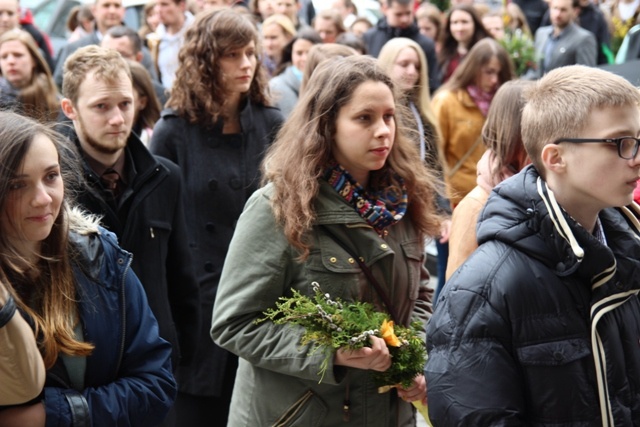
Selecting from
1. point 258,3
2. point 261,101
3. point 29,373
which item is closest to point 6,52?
point 261,101

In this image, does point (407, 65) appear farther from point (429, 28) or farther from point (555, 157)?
point (429, 28)

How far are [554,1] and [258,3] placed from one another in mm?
3580

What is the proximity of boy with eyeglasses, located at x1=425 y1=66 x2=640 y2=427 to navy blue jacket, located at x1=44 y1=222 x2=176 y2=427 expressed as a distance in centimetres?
90

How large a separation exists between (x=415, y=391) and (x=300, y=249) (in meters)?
0.66

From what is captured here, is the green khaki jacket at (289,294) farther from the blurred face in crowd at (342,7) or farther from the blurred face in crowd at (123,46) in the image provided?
the blurred face in crowd at (342,7)

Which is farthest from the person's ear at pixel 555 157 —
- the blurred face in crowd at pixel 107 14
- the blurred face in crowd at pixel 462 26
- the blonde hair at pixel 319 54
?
the blurred face in crowd at pixel 107 14

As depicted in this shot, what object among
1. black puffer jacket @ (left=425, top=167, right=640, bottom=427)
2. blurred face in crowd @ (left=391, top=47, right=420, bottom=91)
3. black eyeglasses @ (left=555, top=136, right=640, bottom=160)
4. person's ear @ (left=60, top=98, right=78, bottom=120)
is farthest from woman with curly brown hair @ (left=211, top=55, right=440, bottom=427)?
blurred face in crowd @ (left=391, top=47, right=420, bottom=91)

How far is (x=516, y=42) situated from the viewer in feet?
40.2

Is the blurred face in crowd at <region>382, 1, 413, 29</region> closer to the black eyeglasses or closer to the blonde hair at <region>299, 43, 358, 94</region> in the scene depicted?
the blonde hair at <region>299, 43, 358, 94</region>

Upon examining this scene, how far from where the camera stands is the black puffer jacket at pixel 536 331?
2.94 metres

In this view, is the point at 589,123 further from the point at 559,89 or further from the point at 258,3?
the point at 258,3

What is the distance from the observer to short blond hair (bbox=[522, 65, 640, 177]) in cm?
309

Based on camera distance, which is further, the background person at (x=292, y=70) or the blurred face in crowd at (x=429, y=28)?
the blurred face in crowd at (x=429, y=28)

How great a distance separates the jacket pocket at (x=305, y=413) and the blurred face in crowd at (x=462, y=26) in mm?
8559
